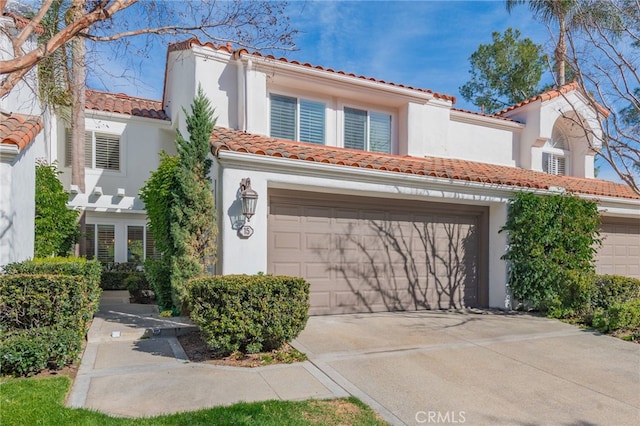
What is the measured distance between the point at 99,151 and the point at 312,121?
329 inches

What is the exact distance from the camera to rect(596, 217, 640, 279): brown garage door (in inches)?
482

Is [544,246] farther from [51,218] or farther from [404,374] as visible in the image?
[51,218]

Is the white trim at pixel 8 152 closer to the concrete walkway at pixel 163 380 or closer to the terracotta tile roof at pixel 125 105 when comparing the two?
the concrete walkway at pixel 163 380

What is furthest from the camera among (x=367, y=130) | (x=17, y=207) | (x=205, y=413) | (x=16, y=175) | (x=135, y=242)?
(x=135, y=242)

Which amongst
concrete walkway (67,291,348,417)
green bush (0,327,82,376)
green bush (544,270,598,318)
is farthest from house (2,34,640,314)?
green bush (0,327,82,376)

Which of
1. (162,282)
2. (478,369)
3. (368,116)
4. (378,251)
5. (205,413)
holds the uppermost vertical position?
(368,116)

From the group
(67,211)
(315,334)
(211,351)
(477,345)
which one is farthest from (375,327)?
(67,211)

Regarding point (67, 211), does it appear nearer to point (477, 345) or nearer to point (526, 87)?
point (477, 345)

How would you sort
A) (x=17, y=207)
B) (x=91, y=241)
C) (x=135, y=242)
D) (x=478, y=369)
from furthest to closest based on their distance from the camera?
(x=91, y=241)
(x=135, y=242)
(x=17, y=207)
(x=478, y=369)

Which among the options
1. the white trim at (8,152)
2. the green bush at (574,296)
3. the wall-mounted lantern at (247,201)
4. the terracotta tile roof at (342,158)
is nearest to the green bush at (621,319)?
the green bush at (574,296)

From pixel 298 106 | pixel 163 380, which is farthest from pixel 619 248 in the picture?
pixel 163 380

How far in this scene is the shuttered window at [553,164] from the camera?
1500 cm

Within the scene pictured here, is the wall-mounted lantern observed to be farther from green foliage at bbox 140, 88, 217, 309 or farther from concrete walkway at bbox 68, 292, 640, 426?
concrete walkway at bbox 68, 292, 640, 426

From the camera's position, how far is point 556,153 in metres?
15.2
